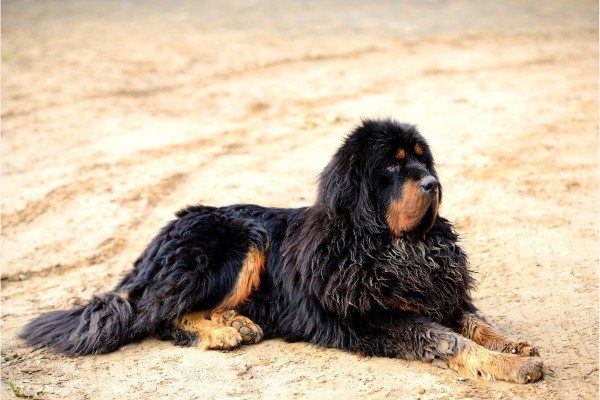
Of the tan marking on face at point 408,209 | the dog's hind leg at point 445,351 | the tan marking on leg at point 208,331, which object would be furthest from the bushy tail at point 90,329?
the tan marking on face at point 408,209

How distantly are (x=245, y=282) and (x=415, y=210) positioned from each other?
1.56 m

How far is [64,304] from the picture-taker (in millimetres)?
6781

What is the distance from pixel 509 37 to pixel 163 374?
12.3 meters

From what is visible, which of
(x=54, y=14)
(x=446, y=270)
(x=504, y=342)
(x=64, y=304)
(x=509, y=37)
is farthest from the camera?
(x=54, y=14)

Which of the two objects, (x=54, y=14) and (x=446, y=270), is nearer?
(x=446, y=270)

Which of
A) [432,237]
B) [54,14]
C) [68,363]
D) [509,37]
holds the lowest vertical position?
[68,363]

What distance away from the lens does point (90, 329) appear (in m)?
5.66

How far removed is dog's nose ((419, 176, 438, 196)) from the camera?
191 inches

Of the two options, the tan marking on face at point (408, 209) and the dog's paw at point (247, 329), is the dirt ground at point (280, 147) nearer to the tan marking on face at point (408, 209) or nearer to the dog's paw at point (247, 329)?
the dog's paw at point (247, 329)

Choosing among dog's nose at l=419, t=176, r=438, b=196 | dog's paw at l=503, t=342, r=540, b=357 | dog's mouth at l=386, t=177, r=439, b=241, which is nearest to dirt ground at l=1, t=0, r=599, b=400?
dog's paw at l=503, t=342, r=540, b=357

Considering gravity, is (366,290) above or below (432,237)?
below

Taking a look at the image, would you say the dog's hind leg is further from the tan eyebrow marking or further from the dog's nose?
Answer: the tan eyebrow marking

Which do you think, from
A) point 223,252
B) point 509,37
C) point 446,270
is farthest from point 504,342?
point 509,37

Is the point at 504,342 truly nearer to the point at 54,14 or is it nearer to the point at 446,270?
the point at 446,270
